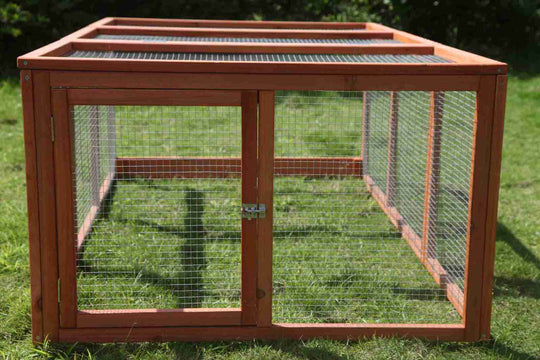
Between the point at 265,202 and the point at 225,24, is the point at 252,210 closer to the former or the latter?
the point at 265,202

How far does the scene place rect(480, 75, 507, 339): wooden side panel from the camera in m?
3.38

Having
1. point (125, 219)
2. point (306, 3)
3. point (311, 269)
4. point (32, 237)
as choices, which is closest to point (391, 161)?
point (311, 269)

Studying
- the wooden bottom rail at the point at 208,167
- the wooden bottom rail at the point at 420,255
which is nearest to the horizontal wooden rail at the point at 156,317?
the wooden bottom rail at the point at 420,255

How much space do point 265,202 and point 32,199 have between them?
3.60ft

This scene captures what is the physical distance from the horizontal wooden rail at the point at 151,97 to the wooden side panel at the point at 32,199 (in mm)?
190

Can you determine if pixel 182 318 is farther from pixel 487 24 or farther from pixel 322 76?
pixel 487 24

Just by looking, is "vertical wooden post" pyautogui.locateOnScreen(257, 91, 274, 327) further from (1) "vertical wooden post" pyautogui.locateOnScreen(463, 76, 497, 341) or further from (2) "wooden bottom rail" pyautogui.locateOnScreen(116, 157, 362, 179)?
(2) "wooden bottom rail" pyautogui.locateOnScreen(116, 157, 362, 179)

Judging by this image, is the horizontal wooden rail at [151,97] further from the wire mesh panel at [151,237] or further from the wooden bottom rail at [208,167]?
the wooden bottom rail at [208,167]

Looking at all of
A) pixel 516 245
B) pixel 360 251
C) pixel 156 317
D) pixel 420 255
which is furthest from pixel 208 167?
pixel 156 317

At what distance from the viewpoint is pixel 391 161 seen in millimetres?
5660

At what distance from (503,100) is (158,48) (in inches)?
71.6

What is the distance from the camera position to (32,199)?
11.0 feet

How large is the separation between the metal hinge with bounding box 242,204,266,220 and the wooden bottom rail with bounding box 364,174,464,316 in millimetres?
1260

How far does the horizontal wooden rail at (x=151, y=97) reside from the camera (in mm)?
3305
